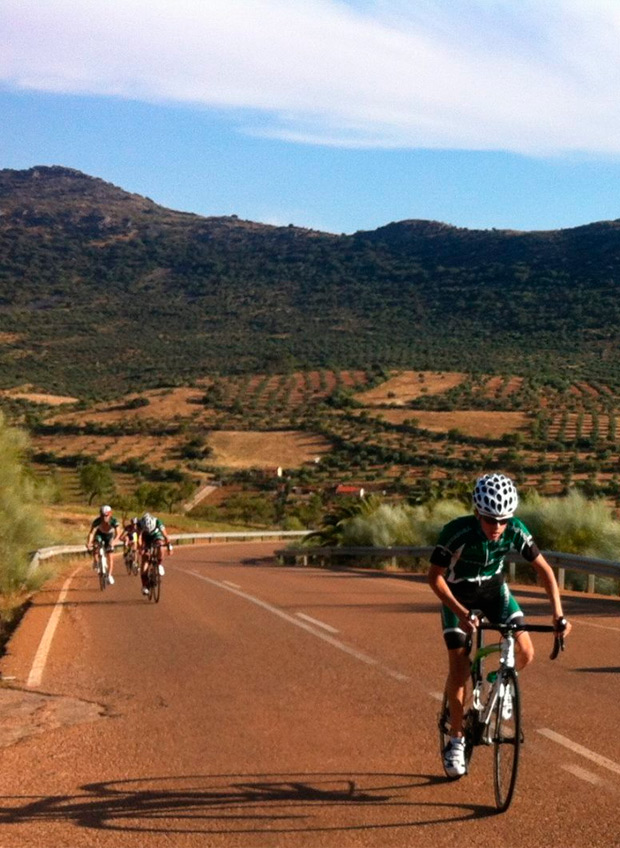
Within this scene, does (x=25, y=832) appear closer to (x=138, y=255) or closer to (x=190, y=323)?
(x=190, y=323)

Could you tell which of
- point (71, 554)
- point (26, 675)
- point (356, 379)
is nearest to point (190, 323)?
point (356, 379)

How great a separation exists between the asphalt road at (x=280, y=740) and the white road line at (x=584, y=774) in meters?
0.02

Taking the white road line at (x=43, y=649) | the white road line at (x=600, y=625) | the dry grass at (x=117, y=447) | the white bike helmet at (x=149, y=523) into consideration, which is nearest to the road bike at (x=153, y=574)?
the white bike helmet at (x=149, y=523)

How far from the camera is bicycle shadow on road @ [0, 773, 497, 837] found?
600 centimetres

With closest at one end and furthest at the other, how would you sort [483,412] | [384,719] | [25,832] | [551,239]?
[25,832]
[384,719]
[483,412]
[551,239]

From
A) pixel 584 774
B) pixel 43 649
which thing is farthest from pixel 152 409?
pixel 584 774

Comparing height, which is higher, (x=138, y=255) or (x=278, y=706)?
(x=138, y=255)

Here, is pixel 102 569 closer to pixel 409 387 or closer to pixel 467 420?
pixel 467 420

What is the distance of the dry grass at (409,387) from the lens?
3462 inches

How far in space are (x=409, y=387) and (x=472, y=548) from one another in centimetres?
8483

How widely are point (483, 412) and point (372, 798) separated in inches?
2873

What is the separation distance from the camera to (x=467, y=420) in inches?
3017

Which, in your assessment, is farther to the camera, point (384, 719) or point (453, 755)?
point (384, 719)

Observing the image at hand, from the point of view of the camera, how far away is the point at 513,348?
101 m
